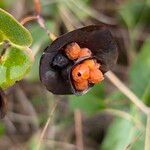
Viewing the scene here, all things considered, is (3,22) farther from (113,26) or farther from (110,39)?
(113,26)

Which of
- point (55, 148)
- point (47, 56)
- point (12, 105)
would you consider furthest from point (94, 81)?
point (12, 105)

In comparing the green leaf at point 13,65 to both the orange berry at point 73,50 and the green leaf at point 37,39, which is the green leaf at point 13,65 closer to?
the orange berry at point 73,50

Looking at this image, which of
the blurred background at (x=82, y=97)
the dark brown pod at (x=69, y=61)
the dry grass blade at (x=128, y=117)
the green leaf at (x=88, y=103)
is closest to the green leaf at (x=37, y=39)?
the blurred background at (x=82, y=97)

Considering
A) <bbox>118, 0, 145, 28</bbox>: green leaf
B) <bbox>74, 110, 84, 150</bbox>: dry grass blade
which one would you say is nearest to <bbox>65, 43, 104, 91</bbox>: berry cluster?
<bbox>74, 110, 84, 150</bbox>: dry grass blade

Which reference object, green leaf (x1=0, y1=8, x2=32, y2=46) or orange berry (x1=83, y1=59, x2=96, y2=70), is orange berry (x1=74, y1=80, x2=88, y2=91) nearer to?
orange berry (x1=83, y1=59, x2=96, y2=70)

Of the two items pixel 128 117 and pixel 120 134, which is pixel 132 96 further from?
pixel 120 134

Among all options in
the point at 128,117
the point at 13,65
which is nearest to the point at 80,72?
the point at 13,65
